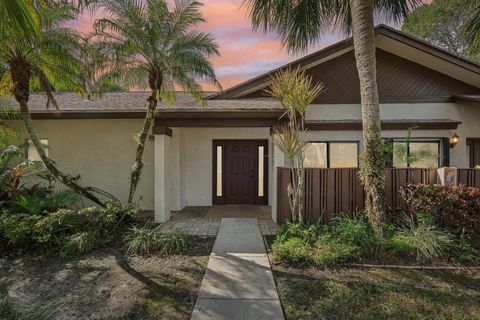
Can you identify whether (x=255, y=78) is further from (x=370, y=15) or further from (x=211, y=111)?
(x=370, y=15)

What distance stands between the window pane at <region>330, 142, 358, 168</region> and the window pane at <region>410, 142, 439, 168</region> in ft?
6.09

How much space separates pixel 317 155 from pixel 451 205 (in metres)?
4.21

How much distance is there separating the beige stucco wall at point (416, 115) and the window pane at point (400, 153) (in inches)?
12.5

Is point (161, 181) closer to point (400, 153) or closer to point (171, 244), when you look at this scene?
point (171, 244)

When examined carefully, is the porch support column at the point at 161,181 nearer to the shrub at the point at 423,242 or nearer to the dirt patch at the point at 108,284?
the dirt patch at the point at 108,284

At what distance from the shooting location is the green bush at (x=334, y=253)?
17.2ft

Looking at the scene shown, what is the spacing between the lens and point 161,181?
8.30 meters

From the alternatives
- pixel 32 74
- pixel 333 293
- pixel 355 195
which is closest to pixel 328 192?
pixel 355 195

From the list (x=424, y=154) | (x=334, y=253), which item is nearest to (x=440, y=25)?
(x=424, y=154)

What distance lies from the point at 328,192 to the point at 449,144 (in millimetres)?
5112

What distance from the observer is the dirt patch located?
394cm

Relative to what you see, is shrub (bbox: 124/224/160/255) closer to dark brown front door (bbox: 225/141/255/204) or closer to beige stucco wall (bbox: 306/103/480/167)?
dark brown front door (bbox: 225/141/255/204)

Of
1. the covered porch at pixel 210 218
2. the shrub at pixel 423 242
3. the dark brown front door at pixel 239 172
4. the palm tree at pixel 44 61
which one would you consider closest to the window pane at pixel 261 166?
the dark brown front door at pixel 239 172

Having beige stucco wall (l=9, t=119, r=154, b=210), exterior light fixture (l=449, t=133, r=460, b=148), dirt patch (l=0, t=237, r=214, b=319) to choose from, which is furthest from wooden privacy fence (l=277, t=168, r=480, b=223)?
beige stucco wall (l=9, t=119, r=154, b=210)
